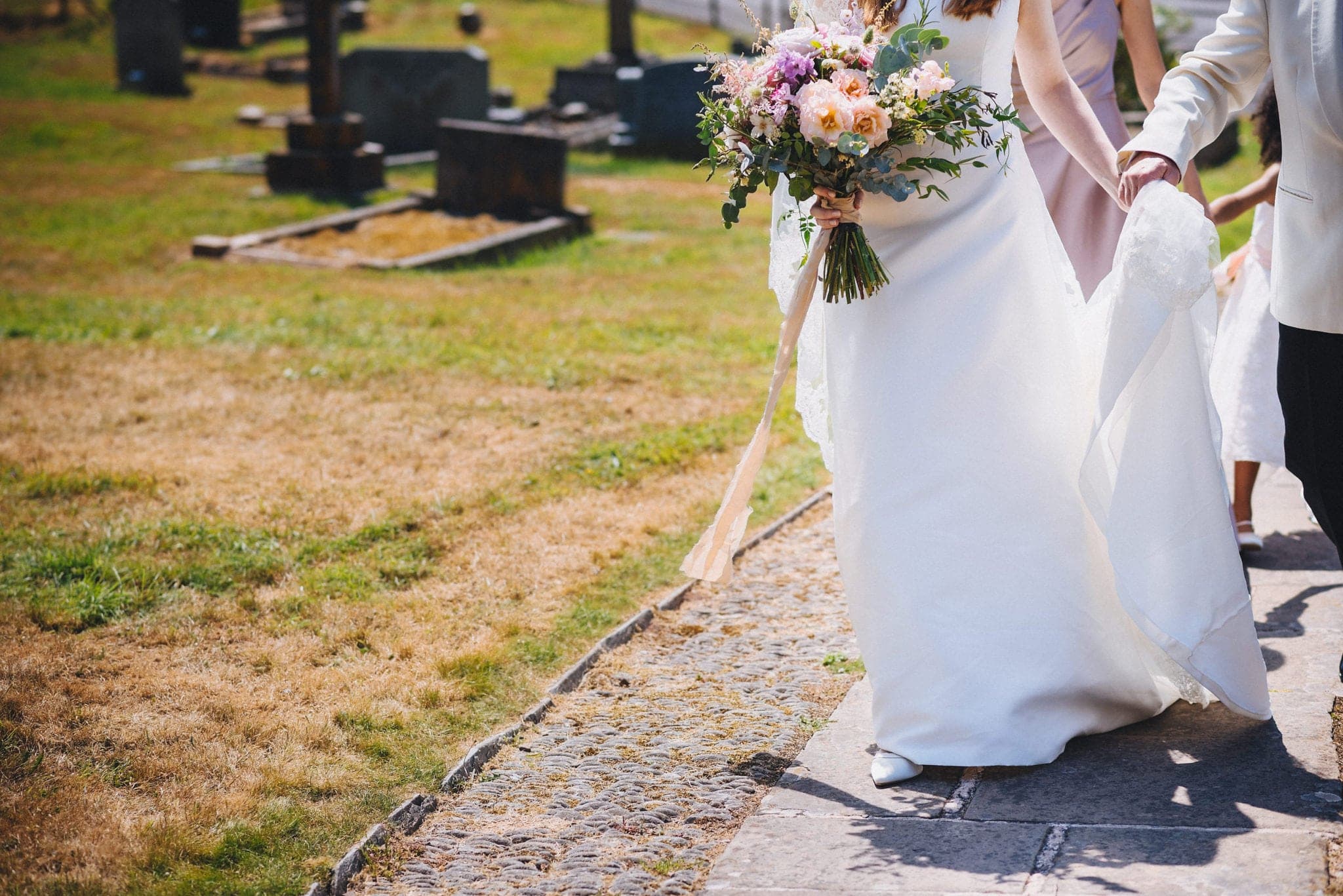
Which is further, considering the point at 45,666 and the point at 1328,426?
the point at 45,666

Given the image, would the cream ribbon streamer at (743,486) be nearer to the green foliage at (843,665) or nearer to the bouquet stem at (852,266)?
the bouquet stem at (852,266)

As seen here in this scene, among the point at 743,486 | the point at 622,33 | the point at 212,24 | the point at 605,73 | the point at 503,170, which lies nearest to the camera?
the point at 743,486

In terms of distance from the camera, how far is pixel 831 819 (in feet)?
10.5

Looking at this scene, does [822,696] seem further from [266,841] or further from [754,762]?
[266,841]

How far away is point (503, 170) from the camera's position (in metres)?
12.6

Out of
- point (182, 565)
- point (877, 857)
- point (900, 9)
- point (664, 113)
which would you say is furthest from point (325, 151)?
point (877, 857)

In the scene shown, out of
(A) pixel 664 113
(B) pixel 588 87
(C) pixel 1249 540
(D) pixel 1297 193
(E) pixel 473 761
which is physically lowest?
(E) pixel 473 761

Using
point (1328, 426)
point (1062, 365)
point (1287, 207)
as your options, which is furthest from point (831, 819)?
point (1287, 207)

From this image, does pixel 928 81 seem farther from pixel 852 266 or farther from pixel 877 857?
pixel 877 857

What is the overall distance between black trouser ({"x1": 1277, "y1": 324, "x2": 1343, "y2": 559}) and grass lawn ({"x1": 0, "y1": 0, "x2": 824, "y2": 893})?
Answer: 88.7 inches

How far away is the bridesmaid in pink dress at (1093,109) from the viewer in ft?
14.7

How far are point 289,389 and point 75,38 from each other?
23.7m

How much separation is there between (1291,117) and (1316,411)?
734 millimetres

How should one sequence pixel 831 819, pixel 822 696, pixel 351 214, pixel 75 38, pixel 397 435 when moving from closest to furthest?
pixel 831 819, pixel 822 696, pixel 397 435, pixel 351 214, pixel 75 38
